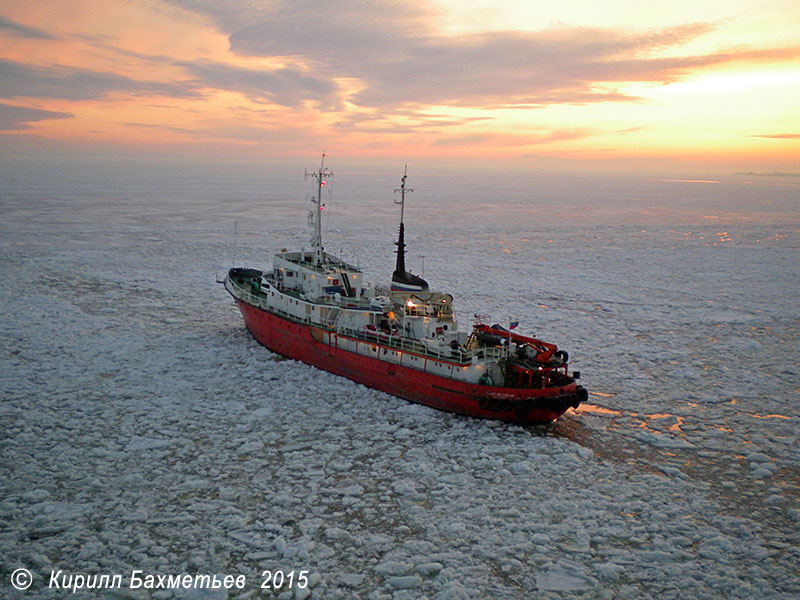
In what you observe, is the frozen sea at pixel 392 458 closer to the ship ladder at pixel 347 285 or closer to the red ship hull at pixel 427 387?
the red ship hull at pixel 427 387

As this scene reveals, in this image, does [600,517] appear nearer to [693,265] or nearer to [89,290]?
[89,290]

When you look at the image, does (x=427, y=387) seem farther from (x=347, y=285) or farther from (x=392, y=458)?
(x=347, y=285)

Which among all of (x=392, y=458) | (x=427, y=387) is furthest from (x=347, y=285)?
(x=392, y=458)

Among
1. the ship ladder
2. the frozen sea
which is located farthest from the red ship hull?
the ship ladder

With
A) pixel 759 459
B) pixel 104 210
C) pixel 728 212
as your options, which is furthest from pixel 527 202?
pixel 759 459

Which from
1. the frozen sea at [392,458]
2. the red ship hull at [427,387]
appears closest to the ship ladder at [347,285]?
the red ship hull at [427,387]

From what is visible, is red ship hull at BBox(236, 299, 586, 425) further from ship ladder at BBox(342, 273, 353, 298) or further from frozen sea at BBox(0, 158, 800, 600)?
ship ladder at BBox(342, 273, 353, 298)
